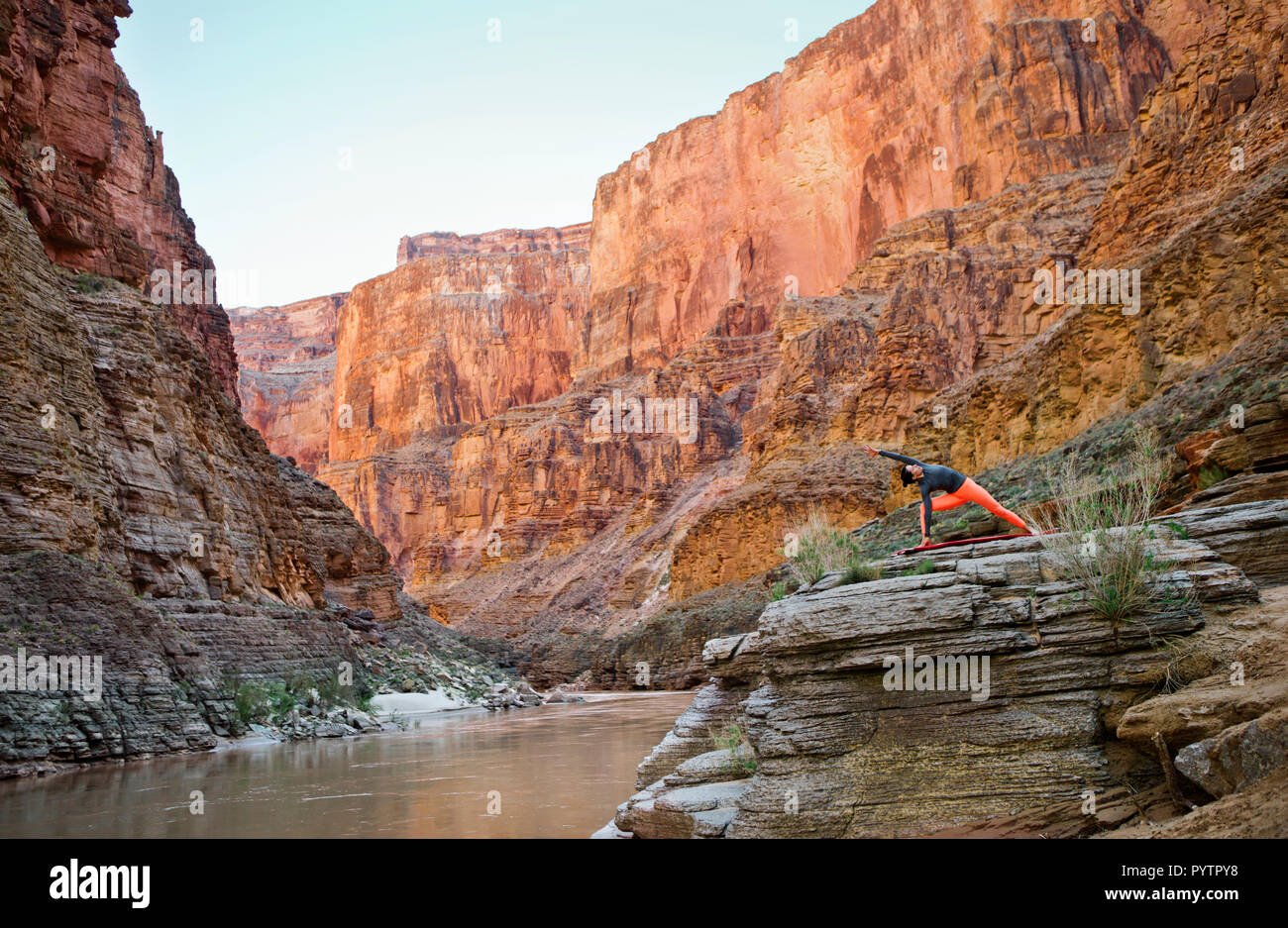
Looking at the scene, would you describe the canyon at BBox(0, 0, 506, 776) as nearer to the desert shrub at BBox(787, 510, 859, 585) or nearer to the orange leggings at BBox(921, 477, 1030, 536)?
the desert shrub at BBox(787, 510, 859, 585)

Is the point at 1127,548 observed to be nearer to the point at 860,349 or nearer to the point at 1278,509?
the point at 1278,509

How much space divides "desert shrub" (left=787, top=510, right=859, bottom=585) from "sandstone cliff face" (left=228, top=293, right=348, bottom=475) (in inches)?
4146

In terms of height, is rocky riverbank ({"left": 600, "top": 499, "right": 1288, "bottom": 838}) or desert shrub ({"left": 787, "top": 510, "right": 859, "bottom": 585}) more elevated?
desert shrub ({"left": 787, "top": 510, "right": 859, "bottom": 585})

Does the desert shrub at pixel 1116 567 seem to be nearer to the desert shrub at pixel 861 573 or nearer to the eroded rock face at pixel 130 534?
the desert shrub at pixel 861 573

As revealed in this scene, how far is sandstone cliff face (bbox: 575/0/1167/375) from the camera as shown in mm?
56094

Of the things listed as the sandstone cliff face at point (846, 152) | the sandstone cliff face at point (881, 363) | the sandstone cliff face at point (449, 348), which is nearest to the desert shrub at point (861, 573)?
the sandstone cliff face at point (881, 363)

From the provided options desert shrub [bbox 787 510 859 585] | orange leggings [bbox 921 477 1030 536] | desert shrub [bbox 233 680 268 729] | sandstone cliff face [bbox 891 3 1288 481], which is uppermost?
sandstone cliff face [bbox 891 3 1288 481]

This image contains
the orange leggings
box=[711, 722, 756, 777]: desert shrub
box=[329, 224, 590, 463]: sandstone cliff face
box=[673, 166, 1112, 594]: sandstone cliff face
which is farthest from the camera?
→ box=[329, 224, 590, 463]: sandstone cliff face

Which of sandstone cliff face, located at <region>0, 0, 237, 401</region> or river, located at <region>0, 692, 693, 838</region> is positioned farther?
sandstone cliff face, located at <region>0, 0, 237, 401</region>

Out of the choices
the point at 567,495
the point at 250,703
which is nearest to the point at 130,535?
the point at 250,703

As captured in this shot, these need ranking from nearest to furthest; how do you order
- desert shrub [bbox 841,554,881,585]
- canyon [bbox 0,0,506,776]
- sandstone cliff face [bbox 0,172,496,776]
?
1. desert shrub [bbox 841,554,881,585]
2. sandstone cliff face [bbox 0,172,496,776]
3. canyon [bbox 0,0,506,776]

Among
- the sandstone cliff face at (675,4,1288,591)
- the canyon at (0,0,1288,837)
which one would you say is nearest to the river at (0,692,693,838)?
the canyon at (0,0,1288,837)

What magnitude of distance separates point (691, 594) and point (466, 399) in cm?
7184
